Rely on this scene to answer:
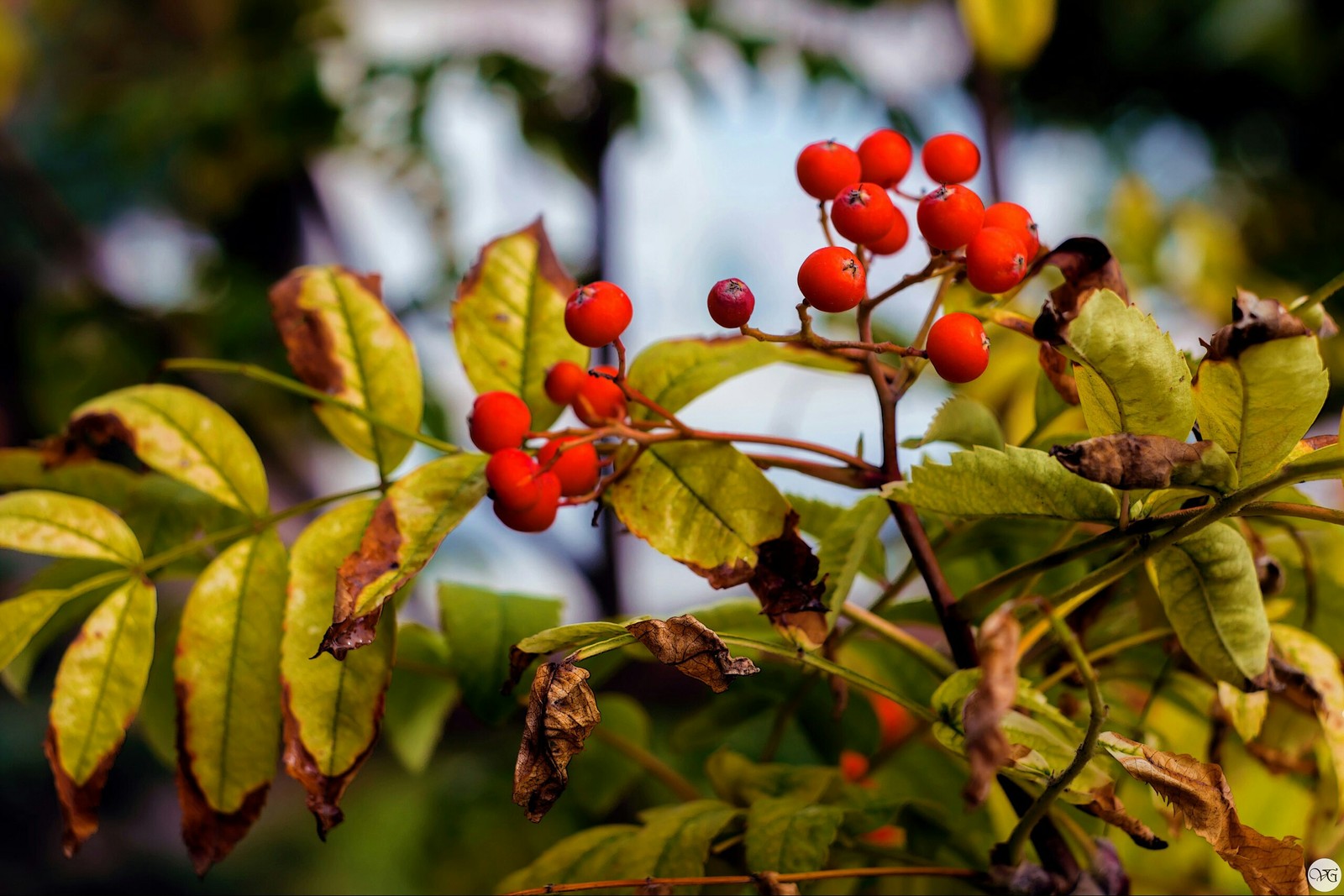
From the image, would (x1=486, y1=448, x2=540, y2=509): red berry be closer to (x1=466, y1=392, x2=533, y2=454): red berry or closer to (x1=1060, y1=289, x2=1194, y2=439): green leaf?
(x1=466, y1=392, x2=533, y2=454): red berry

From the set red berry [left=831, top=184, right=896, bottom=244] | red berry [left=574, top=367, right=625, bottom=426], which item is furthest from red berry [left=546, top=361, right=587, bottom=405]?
red berry [left=831, top=184, right=896, bottom=244]

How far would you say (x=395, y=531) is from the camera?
29cm

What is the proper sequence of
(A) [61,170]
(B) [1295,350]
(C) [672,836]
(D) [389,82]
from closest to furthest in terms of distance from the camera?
(B) [1295,350], (C) [672,836], (D) [389,82], (A) [61,170]

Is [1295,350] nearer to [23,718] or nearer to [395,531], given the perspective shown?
[395,531]

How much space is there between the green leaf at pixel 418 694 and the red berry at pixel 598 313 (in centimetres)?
20

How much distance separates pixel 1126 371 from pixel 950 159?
4.9 inches

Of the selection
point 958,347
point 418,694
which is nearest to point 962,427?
point 958,347

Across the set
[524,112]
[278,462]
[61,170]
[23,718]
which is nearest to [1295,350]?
[524,112]

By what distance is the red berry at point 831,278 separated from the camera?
0.26 metres

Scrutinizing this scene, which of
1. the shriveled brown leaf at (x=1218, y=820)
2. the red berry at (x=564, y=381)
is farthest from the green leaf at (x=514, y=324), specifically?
the shriveled brown leaf at (x=1218, y=820)

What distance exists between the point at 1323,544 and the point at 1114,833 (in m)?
0.14

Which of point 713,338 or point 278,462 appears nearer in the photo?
point 713,338

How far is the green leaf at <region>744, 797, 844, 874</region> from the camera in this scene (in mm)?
292

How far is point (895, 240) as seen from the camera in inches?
12.6
